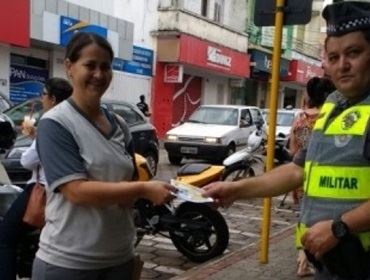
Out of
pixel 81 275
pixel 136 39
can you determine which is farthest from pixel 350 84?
pixel 136 39

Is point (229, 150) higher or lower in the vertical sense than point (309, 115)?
lower

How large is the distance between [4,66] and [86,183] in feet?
47.3

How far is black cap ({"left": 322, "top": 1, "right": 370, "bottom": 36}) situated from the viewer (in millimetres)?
2184

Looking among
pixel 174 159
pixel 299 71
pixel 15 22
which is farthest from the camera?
pixel 299 71

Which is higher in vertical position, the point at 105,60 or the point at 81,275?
the point at 105,60

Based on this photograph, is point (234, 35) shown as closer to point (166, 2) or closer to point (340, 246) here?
point (166, 2)

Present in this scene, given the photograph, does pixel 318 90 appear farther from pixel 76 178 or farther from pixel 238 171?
pixel 76 178

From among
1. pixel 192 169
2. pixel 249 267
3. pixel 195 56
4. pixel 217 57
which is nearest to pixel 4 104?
pixel 192 169

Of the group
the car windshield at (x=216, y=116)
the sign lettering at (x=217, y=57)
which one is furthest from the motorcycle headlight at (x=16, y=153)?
the sign lettering at (x=217, y=57)

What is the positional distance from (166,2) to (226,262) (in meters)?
18.2

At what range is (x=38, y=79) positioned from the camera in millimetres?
17719

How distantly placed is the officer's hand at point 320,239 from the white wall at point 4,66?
48.1ft

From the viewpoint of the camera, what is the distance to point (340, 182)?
7.01ft

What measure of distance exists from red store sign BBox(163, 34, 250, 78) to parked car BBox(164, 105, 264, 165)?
23.3 feet
